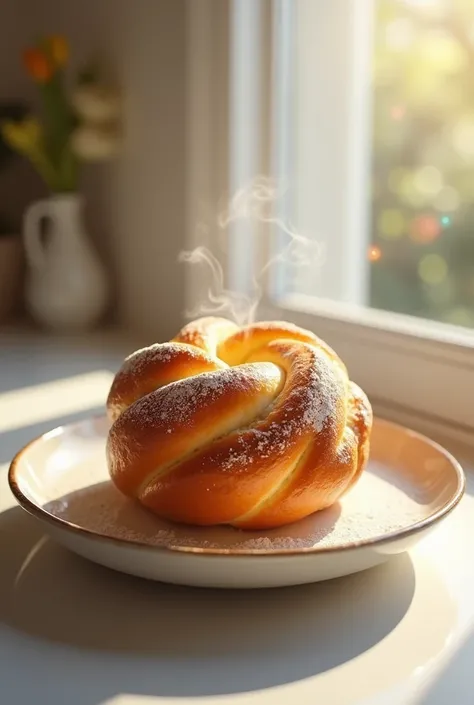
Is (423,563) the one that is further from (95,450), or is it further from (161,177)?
(161,177)

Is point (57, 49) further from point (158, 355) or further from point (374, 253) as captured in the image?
point (158, 355)

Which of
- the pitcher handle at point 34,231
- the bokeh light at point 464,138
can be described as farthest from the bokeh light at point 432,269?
the pitcher handle at point 34,231

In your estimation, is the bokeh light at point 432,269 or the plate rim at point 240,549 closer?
the plate rim at point 240,549

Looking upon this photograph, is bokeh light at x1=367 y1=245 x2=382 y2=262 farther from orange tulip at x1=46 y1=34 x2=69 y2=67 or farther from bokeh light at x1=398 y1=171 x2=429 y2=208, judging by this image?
orange tulip at x1=46 y1=34 x2=69 y2=67

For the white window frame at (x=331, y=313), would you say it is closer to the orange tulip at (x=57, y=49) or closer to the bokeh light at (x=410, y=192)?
the bokeh light at (x=410, y=192)

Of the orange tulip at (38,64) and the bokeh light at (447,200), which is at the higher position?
the orange tulip at (38,64)

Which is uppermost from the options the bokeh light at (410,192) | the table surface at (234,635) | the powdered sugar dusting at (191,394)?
the bokeh light at (410,192)
